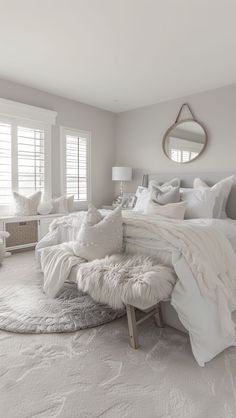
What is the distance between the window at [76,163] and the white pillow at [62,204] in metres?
0.24

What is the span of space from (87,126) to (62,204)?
5.41 feet

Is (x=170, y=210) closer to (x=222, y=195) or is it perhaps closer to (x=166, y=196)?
(x=166, y=196)

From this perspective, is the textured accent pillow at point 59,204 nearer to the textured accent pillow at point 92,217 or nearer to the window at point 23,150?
the window at point 23,150

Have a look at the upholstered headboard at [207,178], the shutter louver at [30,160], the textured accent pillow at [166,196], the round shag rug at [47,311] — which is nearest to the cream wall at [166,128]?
the upholstered headboard at [207,178]

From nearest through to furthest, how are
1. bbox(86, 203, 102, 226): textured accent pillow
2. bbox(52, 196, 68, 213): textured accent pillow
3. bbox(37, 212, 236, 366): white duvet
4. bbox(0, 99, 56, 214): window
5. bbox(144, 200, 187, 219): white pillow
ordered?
bbox(37, 212, 236, 366): white duvet
bbox(86, 203, 102, 226): textured accent pillow
bbox(144, 200, 187, 219): white pillow
bbox(0, 99, 56, 214): window
bbox(52, 196, 68, 213): textured accent pillow

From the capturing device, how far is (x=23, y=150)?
13.8ft

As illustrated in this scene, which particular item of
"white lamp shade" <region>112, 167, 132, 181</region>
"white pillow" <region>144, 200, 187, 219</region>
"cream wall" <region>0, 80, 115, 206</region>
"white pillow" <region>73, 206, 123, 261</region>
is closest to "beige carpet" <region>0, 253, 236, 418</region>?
"white pillow" <region>73, 206, 123, 261</region>

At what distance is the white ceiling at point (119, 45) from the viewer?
2.27 metres

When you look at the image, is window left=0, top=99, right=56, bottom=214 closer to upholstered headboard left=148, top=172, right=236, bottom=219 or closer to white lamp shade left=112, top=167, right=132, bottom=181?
white lamp shade left=112, top=167, right=132, bottom=181

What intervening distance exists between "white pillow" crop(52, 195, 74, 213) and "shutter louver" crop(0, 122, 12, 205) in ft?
2.48

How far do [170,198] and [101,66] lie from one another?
189 centimetres

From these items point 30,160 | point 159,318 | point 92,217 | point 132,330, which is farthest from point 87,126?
point 132,330

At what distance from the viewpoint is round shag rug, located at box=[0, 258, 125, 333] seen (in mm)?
2029

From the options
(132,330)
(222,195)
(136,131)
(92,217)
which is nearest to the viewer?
(132,330)
